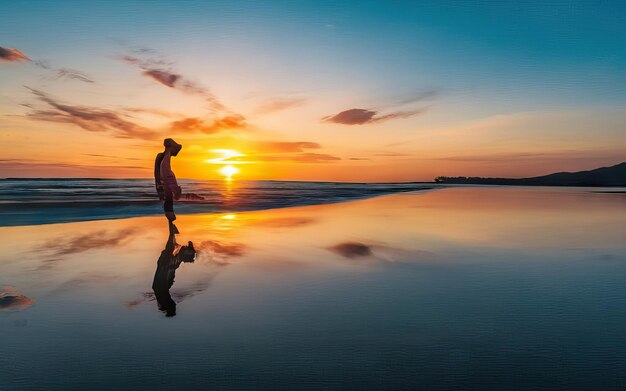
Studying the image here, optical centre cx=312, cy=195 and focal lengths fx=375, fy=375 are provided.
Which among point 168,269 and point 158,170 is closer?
point 168,269

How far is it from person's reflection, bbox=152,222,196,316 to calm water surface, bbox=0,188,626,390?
0.13 meters

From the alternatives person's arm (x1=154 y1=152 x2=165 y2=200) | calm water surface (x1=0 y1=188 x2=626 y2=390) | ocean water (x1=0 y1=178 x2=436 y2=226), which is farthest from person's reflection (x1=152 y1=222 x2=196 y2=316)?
ocean water (x1=0 y1=178 x2=436 y2=226)

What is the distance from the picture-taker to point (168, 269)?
716 centimetres

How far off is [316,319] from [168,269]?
381 cm

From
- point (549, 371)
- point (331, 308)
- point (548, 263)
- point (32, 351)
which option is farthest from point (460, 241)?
point (32, 351)

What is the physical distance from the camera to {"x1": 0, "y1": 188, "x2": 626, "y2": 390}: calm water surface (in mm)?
3289

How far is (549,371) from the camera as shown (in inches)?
132

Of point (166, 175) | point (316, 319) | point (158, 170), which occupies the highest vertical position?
point (158, 170)

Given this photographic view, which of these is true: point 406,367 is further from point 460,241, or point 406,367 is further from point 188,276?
point 460,241

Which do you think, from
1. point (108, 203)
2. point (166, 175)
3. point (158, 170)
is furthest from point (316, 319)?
point (108, 203)

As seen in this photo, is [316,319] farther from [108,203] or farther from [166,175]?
[108,203]

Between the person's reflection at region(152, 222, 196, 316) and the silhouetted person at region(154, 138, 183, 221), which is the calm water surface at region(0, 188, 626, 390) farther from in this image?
the silhouetted person at region(154, 138, 183, 221)

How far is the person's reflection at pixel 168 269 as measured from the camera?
514cm

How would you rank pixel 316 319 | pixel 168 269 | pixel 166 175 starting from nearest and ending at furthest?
pixel 316 319
pixel 168 269
pixel 166 175
